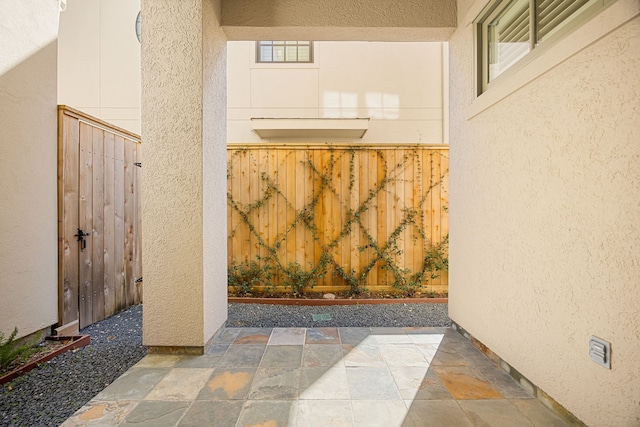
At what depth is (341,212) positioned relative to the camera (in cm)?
450

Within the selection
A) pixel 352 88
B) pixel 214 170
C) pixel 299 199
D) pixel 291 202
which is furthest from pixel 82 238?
pixel 352 88

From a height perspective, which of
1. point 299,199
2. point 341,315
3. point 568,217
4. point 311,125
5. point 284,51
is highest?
point 284,51

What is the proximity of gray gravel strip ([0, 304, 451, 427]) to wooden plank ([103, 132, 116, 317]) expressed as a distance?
0.81 feet

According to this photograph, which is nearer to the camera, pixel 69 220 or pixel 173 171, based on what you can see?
pixel 173 171

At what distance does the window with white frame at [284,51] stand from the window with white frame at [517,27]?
383cm

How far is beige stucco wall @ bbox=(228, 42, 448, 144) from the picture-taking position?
5.78 meters

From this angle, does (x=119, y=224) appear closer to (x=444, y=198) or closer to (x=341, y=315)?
(x=341, y=315)

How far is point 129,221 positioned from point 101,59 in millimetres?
4075

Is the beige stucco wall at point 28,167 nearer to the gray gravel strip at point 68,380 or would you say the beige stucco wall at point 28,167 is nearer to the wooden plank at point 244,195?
the gray gravel strip at point 68,380

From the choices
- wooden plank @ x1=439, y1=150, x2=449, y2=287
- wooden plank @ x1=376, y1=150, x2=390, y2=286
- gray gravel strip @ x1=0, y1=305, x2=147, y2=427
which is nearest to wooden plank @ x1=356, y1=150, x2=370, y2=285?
wooden plank @ x1=376, y1=150, x2=390, y2=286

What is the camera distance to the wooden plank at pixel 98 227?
329 centimetres

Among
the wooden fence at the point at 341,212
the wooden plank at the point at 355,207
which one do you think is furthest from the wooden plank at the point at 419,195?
the wooden plank at the point at 355,207

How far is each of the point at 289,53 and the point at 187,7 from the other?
366 centimetres

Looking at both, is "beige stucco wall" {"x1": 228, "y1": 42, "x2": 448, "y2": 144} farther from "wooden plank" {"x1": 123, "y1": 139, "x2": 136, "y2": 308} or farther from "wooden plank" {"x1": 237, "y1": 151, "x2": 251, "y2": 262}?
"wooden plank" {"x1": 123, "y1": 139, "x2": 136, "y2": 308}
